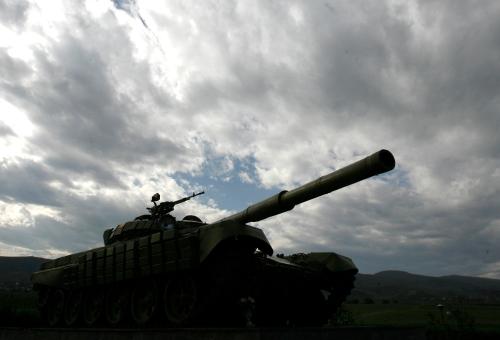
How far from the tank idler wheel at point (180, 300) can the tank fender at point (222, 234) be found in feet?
3.32

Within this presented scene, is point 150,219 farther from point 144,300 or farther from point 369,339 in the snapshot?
point 369,339

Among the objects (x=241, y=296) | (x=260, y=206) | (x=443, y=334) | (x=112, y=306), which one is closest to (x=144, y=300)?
(x=112, y=306)

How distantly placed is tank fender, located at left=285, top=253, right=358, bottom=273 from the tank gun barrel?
314cm

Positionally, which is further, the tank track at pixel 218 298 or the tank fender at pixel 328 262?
the tank fender at pixel 328 262

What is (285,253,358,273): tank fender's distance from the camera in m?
13.2

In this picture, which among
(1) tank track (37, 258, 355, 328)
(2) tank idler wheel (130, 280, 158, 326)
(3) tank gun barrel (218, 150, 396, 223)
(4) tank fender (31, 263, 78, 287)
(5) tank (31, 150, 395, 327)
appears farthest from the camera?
(4) tank fender (31, 263, 78, 287)

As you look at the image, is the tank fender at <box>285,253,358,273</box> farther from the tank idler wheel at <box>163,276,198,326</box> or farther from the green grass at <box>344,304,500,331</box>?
the tank idler wheel at <box>163,276,198,326</box>

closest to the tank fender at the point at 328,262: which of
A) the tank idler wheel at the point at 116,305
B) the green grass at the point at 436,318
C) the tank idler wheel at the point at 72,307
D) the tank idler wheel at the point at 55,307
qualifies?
the green grass at the point at 436,318

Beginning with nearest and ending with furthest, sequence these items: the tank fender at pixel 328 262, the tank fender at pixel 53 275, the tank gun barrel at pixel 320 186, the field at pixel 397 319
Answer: the tank gun barrel at pixel 320 186 → the tank fender at pixel 328 262 → the tank fender at pixel 53 275 → the field at pixel 397 319

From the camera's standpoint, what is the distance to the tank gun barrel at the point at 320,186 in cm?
863

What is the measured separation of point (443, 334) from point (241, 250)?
81.4 ft

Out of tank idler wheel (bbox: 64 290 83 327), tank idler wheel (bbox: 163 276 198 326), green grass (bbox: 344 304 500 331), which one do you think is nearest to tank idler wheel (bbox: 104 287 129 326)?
tank idler wheel (bbox: 64 290 83 327)

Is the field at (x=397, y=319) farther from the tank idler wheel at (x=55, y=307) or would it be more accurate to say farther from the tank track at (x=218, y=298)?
the tank idler wheel at (x=55, y=307)

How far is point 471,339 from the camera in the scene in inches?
1142
